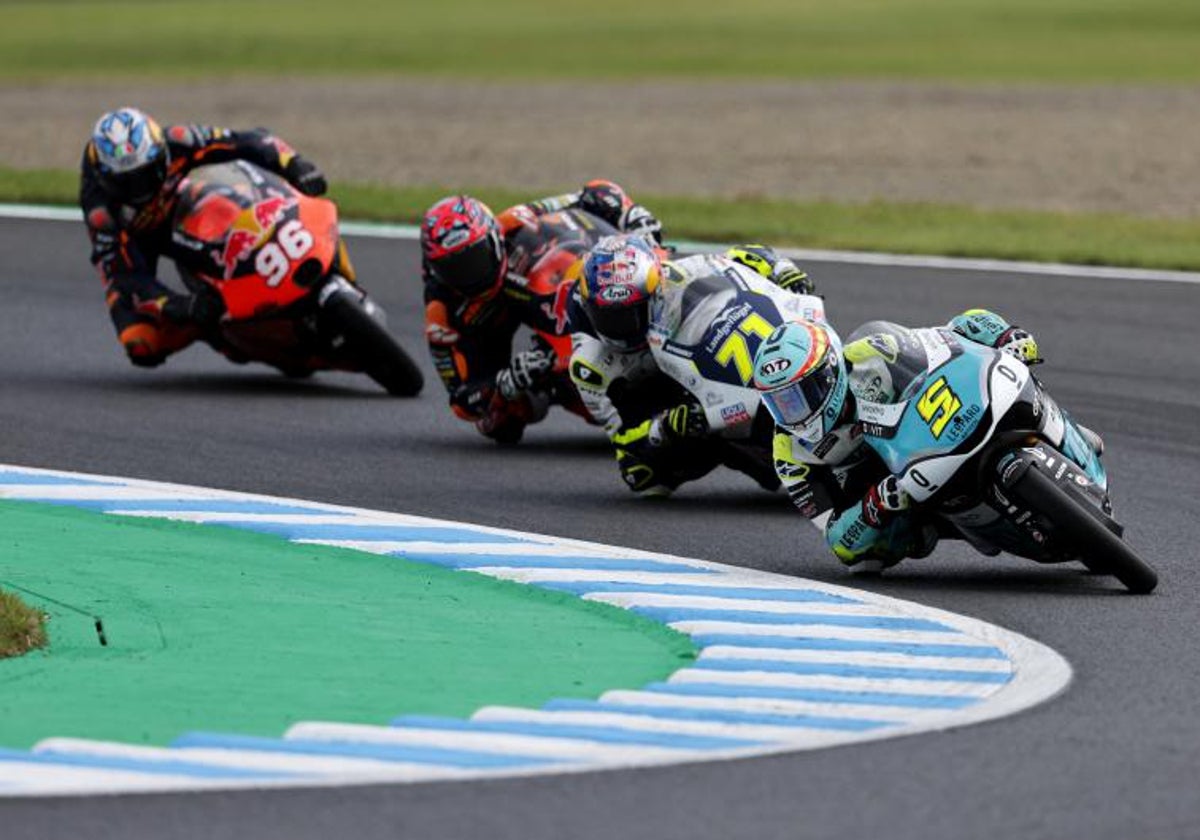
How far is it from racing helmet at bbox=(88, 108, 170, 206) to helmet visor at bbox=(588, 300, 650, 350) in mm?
4033

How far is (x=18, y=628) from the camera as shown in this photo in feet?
28.5

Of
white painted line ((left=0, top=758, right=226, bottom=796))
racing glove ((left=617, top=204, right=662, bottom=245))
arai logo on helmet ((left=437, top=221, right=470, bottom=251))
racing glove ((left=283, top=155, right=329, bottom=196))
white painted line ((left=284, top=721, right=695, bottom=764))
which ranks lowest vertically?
white painted line ((left=0, top=758, right=226, bottom=796))

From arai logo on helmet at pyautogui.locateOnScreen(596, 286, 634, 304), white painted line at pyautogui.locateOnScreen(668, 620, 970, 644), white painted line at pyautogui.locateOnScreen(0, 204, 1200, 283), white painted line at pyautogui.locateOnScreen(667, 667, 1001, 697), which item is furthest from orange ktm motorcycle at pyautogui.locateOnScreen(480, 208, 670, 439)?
white painted line at pyautogui.locateOnScreen(0, 204, 1200, 283)

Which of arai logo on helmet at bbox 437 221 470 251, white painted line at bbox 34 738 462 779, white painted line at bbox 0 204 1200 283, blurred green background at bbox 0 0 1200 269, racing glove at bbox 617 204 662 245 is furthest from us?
blurred green background at bbox 0 0 1200 269

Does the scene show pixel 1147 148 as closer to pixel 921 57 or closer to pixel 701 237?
pixel 701 237

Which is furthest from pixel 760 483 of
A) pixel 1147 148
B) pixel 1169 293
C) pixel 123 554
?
pixel 1147 148

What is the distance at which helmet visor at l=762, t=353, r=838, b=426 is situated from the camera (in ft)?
32.8

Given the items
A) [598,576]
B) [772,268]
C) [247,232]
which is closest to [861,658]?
[598,576]

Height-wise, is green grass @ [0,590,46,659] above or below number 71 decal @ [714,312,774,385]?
below

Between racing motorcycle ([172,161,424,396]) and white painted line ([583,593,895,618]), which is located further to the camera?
racing motorcycle ([172,161,424,396])

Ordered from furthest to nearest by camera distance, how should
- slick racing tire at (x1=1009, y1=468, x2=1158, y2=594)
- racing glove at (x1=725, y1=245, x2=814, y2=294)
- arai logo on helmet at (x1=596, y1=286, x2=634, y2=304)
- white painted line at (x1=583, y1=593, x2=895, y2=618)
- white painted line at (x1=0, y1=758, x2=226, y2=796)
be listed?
racing glove at (x1=725, y1=245, x2=814, y2=294), arai logo on helmet at (x1=596, y1=286, x2=634, y2=304), slick racing tire at (x1=1009, y1=468, x2=1158, y2=594), white painted line at (x1=583, y1=593, x2=895, y2=618), white painted line at (x1=0, y1=758, x2=226, y2=796)

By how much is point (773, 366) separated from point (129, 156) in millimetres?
6217

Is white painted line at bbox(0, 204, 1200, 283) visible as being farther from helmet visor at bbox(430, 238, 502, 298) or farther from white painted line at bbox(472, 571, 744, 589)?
white painted line at bbox(472, 571, 744, 589)

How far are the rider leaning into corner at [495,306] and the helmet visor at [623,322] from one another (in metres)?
1.12
